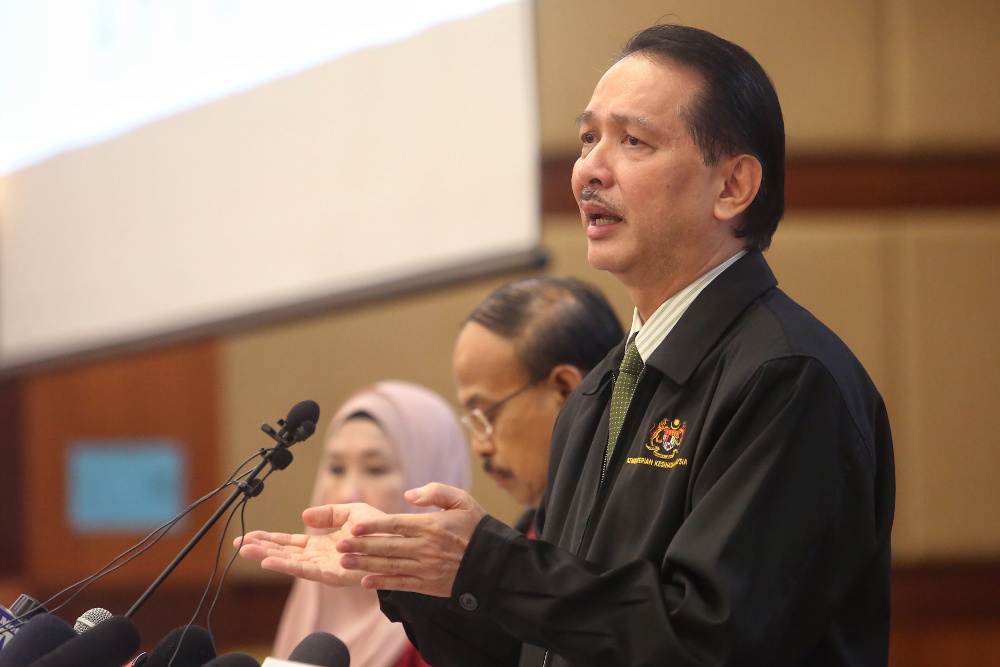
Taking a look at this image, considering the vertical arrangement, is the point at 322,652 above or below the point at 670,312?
below

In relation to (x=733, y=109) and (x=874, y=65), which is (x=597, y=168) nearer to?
(x=733, y=109)

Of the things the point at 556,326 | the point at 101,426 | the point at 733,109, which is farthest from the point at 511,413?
the point at 101,426

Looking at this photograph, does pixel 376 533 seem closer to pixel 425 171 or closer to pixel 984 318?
pixel 425 171

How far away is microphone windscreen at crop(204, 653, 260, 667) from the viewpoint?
108 centimetres

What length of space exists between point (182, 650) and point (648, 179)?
78 centimetres

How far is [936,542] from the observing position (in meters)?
3.33

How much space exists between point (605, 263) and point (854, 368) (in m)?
0.33

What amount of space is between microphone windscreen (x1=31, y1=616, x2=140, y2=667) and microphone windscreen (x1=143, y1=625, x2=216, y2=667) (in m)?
0.03

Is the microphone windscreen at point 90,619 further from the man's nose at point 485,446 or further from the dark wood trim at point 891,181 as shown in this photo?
the dark wood trim at point 891,181

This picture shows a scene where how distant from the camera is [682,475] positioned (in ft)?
3.60

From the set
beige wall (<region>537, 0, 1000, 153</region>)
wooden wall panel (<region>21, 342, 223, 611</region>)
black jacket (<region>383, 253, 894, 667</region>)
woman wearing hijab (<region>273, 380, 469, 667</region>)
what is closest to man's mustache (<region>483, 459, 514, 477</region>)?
woman wearing hijab (<region>273, 380, 469, 667</region>)

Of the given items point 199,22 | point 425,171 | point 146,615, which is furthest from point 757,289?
point 146,615

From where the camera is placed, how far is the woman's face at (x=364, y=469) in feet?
8.09

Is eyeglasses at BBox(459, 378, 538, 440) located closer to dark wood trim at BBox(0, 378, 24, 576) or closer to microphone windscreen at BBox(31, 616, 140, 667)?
microphone windscreen at BBox(31, 616, 140, 667)
